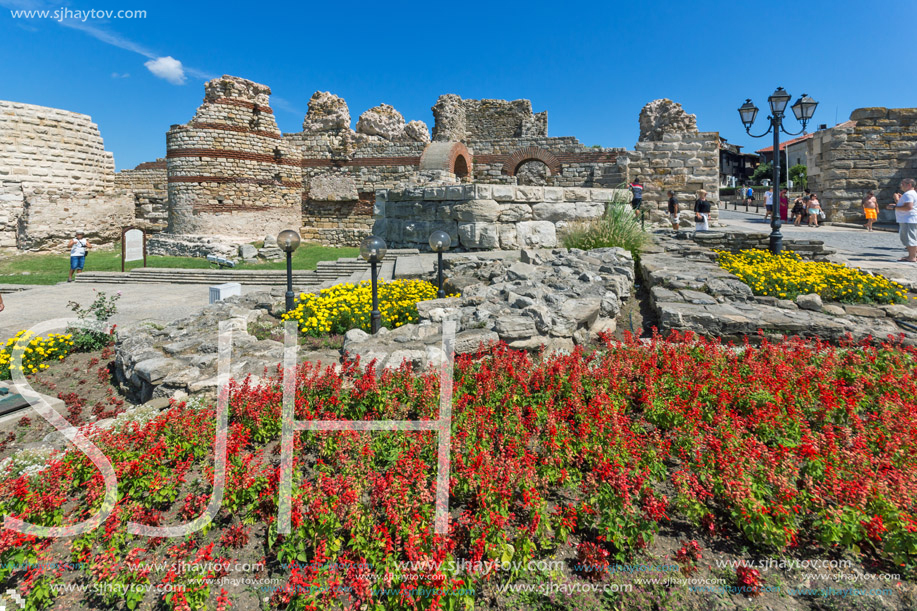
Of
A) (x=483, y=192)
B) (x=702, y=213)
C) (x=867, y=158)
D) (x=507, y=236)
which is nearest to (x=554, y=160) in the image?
(x=702, y=213)

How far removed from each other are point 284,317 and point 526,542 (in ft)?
15.2

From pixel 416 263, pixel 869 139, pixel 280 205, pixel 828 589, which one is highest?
pixel 869 139

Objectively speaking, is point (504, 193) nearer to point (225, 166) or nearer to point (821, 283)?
point (821, 283)

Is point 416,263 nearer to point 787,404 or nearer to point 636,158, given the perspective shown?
point 787,404

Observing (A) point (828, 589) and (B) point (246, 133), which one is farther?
(B) point (246, 133)

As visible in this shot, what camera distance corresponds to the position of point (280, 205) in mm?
19516

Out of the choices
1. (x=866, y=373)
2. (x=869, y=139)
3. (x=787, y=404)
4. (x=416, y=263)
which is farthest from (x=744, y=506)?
(x=869, y=139)

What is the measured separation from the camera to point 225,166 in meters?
18.0

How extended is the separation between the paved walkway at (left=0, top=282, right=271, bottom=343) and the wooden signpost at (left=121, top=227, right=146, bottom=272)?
4.90ft

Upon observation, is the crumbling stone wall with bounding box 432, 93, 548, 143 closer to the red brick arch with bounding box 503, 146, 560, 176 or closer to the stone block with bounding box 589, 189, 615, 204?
the red brick arch with bounding box 503, 146, 560, 176

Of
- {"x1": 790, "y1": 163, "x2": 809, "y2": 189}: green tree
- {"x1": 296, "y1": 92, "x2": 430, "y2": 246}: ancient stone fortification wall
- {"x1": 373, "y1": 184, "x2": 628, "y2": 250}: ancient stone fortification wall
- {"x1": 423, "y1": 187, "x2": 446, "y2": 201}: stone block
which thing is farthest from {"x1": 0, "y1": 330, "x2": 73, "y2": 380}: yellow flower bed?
{"x1": 790, "y1": 163, "x2": 809, "y2": 189}: green tree

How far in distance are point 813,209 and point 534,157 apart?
9833mm

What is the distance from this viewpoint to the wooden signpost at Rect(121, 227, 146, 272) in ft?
43.0

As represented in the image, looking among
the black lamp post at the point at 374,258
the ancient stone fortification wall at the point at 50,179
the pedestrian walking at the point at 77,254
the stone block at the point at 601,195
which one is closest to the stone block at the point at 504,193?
the stone block at the point at 601,195
